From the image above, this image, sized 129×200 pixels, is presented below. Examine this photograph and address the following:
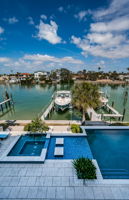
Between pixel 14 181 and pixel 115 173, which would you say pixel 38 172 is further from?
pixel 115 173

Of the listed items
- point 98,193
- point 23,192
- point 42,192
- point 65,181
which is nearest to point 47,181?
point 42,192

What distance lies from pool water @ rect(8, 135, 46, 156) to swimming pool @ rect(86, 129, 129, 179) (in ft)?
15.0

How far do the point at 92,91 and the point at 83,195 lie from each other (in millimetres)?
10614

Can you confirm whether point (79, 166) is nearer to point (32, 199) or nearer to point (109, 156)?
point (32, 199)

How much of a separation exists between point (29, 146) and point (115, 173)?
6.93 metres

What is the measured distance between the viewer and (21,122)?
15.1 m

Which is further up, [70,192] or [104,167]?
[70,192]

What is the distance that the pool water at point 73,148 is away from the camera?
8.69m

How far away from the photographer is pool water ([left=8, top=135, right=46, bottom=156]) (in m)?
9.14

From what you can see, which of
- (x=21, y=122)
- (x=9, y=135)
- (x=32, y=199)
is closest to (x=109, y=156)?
(x=32, y=199)

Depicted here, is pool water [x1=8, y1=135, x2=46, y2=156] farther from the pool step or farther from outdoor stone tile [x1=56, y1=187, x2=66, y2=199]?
the pool step

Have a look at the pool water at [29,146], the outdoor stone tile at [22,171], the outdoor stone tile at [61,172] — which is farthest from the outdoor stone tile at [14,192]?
the pool water at [29,146]

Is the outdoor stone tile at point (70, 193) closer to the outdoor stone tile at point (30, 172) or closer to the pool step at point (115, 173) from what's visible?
the outdoor stone tile at point (30, 172)

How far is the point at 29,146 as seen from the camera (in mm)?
10172
